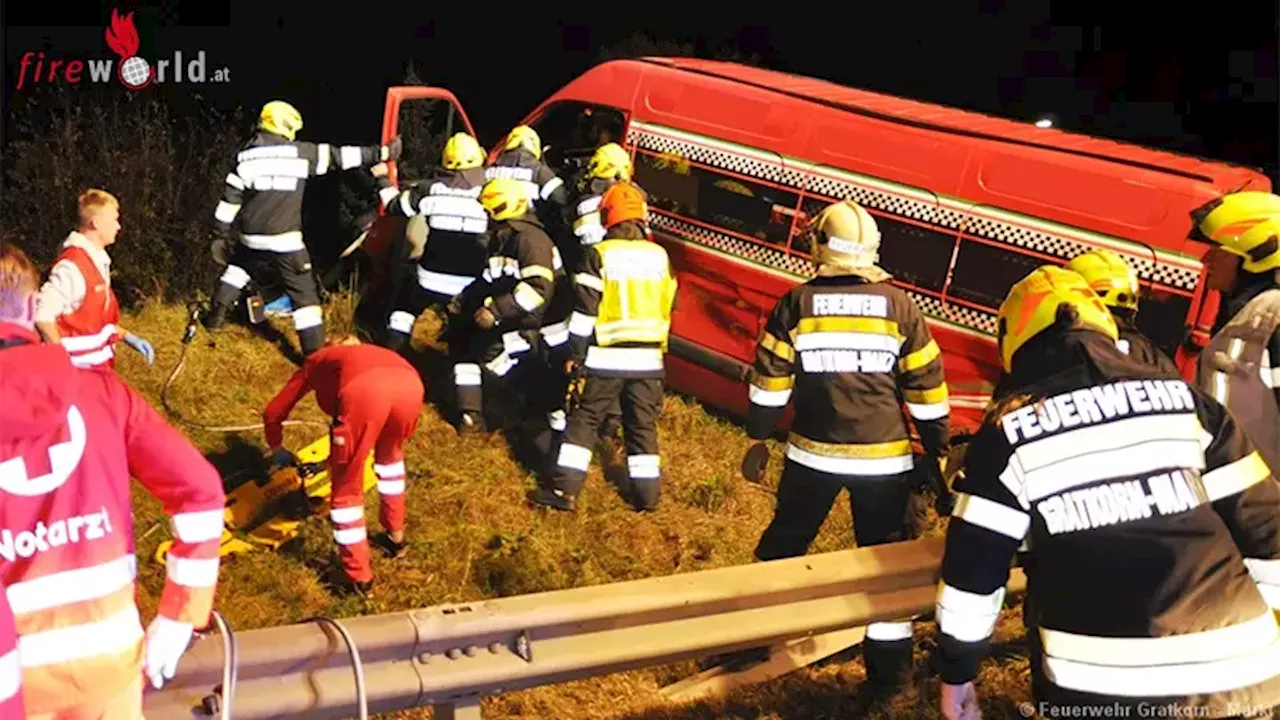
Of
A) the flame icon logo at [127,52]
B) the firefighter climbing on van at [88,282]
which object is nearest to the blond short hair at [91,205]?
the firefighter climbing on van at [88,282]

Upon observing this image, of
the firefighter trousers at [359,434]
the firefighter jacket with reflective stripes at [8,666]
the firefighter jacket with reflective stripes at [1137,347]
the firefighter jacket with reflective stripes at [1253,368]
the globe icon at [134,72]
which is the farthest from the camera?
the globe icon at [134,72]

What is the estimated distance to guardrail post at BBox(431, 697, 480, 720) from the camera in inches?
128

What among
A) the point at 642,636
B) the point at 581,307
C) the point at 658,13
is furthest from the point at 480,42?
the point at 642,636

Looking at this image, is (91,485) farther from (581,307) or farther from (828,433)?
(581,307)

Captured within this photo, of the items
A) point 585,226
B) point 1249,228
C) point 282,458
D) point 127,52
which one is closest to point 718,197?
point 585,226

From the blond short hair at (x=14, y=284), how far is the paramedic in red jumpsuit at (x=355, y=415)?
267 cm

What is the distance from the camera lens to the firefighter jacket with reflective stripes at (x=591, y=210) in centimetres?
735

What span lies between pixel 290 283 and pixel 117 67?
433cm

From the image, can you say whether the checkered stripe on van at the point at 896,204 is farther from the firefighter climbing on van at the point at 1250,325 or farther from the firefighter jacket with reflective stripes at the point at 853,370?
the firefighter jacket with reflective stripes at the point at 853,370

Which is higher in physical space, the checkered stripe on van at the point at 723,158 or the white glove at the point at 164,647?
the checkered stripe on van at the point at 723,158

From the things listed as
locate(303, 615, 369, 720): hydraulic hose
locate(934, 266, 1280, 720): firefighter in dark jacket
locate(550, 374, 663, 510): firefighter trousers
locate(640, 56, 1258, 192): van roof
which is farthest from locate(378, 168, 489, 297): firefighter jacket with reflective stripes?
locate(934, 266, 1280, 720): firefighter in dark jacket

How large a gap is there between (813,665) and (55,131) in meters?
6.86

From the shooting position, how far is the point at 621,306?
641 cm

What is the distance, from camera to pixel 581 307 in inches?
252
